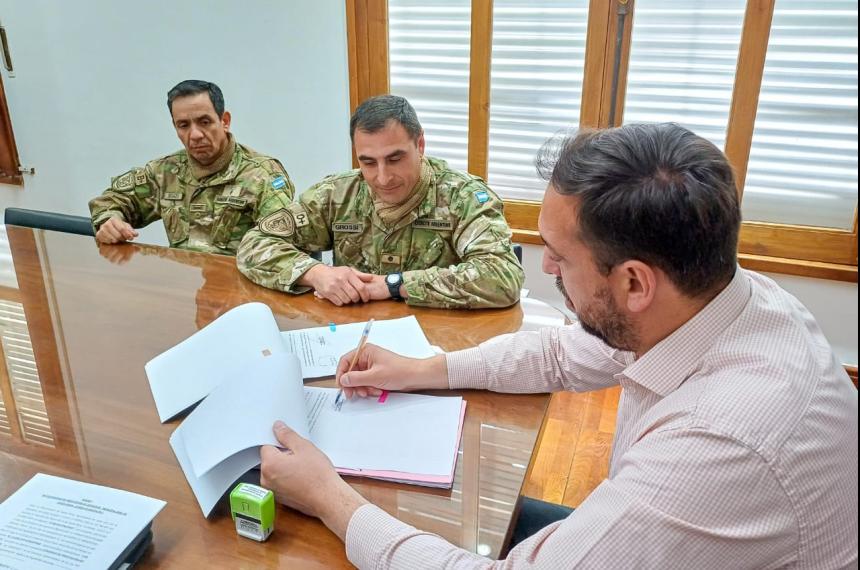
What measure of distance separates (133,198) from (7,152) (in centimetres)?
183

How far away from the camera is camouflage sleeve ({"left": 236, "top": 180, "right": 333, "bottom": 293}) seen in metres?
1.65

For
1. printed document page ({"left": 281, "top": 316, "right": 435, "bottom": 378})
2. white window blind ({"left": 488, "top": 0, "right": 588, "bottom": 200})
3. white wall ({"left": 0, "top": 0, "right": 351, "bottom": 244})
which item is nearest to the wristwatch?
printed document page ({"left": 281, "top": 316, "right": 435, "bottom": 378})

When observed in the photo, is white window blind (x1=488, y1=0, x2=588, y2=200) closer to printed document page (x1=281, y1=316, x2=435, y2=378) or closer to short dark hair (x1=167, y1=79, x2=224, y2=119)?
short dark hair (x1=167, y1=79, x2=224, y2=119)

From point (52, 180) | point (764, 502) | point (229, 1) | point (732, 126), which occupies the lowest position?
point (52, 180)

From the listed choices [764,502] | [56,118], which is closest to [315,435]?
[764,502]

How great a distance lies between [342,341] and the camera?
4.40 feet

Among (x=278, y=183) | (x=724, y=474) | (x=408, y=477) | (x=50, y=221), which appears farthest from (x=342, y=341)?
A: (x=50, y=221)

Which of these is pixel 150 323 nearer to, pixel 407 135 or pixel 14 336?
pixel 14 336

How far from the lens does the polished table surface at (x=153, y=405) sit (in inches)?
32.9

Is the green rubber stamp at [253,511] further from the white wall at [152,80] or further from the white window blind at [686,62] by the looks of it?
the white wall at [152,80]

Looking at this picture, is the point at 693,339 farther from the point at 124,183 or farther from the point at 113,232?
the point at 124,183

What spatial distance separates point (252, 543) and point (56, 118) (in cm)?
349

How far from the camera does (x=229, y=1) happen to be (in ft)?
9.48

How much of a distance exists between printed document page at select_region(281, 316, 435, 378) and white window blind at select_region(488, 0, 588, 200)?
4.13 ft
